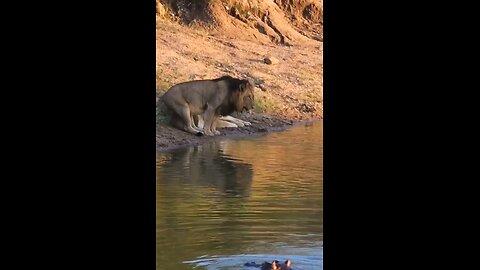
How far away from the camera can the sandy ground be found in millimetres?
4949

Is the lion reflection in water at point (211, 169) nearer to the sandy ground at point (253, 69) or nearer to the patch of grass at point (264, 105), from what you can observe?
the sandy ground at point (253, 69)

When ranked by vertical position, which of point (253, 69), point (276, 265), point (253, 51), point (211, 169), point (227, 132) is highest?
point (253, 51)

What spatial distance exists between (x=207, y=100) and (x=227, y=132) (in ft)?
0.70

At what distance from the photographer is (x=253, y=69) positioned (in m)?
5.20

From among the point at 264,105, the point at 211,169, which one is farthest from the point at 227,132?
the point at 211,169

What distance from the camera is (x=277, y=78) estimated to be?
5.27 metres

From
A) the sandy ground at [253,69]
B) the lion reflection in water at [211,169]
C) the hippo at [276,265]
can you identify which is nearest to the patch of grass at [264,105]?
the sandy ground at [253,69]

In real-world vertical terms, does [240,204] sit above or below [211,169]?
below

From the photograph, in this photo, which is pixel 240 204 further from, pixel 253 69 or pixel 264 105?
pixel 253 69

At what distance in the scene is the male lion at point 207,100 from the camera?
4836 mm

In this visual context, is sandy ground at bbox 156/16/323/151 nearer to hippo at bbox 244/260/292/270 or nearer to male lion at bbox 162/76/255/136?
male lion at bbox 162/76/255/136
